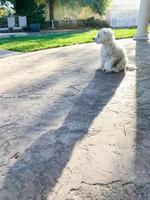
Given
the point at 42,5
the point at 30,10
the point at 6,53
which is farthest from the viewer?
the point at 42,5

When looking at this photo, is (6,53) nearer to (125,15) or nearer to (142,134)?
(142,134)

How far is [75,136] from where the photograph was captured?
334 cm

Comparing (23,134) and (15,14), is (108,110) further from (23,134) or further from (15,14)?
(15,14)

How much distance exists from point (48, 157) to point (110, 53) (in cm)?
327

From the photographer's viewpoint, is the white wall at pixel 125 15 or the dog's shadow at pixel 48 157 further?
the white wall at pixel 125 15

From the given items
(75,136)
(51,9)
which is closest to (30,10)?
(51,9)

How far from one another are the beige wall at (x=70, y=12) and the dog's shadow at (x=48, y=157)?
60.5ft

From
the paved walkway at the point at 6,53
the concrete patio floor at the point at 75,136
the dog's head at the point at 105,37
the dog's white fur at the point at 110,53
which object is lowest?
the paved walkway at the point at 6,53

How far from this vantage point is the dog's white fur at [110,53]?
5.57m

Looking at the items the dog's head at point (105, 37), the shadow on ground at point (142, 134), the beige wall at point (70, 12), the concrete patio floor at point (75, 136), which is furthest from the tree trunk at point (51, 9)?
the dog's head at point (105, 37)

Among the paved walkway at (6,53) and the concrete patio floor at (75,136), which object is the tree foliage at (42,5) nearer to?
the paved walkway at (6,53)

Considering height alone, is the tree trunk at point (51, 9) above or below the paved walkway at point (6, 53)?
above

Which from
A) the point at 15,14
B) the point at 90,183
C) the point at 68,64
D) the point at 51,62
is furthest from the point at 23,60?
the point at 15,14

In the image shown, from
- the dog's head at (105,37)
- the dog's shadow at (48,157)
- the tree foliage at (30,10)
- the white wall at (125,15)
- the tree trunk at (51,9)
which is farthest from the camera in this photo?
the tree trunk at (51,9)
